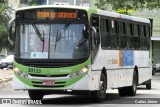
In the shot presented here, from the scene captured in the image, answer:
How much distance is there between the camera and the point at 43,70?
17.5m

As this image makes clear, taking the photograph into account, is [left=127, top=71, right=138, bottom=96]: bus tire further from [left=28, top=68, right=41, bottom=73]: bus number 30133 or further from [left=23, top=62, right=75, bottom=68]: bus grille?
[left=28, top=68, right=41, bottom=73]: bus number 30133

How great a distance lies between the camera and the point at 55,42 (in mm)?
17641

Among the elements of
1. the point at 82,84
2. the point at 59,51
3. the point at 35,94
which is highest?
the point at 59,51

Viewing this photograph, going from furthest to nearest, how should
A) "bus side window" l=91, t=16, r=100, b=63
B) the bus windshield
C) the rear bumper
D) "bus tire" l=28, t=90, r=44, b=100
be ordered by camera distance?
"bus tire" l=28, t=90, r=44, b=100
"bus side window" l=91, t=16, r=100, b=63
the bus windshield
the rear bumper

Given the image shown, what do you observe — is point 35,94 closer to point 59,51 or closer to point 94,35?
point 59,51

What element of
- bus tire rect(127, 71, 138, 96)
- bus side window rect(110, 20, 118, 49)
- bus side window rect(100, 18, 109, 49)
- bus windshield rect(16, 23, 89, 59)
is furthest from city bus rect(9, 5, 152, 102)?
bus tire rect(127, 71, 138, 96)

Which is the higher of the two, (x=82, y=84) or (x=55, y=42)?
(x=55, y=42)

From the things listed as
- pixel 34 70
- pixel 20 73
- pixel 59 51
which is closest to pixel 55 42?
pixel 59 51

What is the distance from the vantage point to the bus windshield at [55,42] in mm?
17562

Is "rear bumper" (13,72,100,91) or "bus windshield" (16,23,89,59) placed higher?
A: "bus windshield" (16,23,89,59)

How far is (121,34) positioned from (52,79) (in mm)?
4813

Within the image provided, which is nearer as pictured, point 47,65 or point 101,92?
point 47,65

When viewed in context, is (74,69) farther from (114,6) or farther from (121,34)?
(114,6)

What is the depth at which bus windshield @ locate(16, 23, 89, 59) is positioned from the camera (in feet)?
57.6
